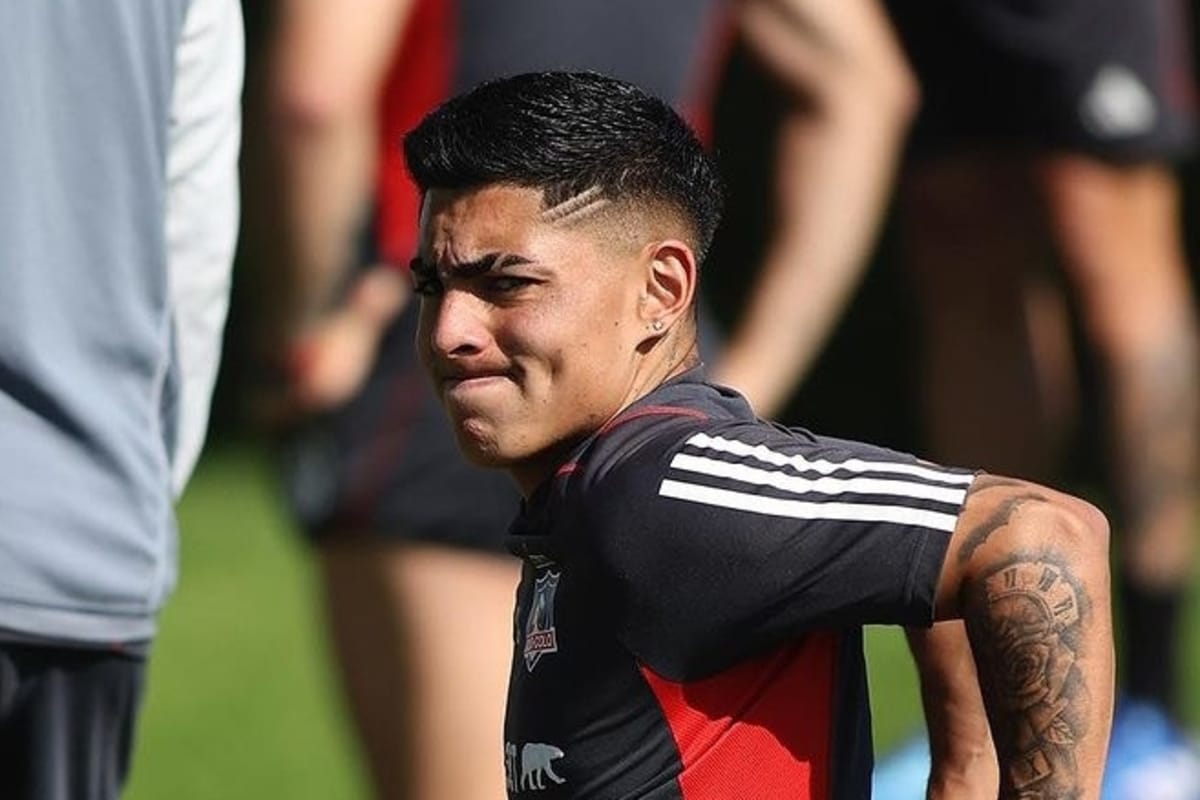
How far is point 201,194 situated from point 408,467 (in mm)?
1199

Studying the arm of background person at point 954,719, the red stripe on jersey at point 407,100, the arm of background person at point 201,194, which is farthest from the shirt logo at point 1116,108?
the arm of background person at point 954,719

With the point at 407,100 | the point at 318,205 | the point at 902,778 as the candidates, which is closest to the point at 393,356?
the point at 318,205

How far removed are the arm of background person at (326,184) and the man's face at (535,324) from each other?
1.66 meters

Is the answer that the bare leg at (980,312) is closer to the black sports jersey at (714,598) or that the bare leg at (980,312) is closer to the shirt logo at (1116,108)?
the shirt logo at (1116,108)

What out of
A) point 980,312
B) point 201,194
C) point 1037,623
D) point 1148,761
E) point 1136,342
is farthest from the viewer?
point 980,312

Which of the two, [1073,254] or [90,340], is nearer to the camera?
[90,340]

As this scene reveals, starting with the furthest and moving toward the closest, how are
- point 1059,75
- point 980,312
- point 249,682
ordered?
point 249,682, point 980,312, point 1059,75

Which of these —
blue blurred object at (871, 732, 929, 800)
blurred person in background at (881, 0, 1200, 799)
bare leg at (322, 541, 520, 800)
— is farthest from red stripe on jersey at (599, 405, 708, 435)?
blurred person in background at (881, 0, 1200, 799)

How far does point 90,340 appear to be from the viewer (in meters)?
3.07

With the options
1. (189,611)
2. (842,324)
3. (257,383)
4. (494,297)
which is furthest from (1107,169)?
(842,324)

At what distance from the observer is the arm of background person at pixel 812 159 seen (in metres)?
4.70

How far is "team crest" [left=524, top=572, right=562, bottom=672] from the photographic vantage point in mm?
2551

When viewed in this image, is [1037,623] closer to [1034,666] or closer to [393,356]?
[1034,666]

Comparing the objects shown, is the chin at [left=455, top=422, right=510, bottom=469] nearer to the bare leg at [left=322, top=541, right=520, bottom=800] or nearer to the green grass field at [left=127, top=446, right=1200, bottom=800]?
the bare leg at [left=322, top=541, right=520, bottom=800]
